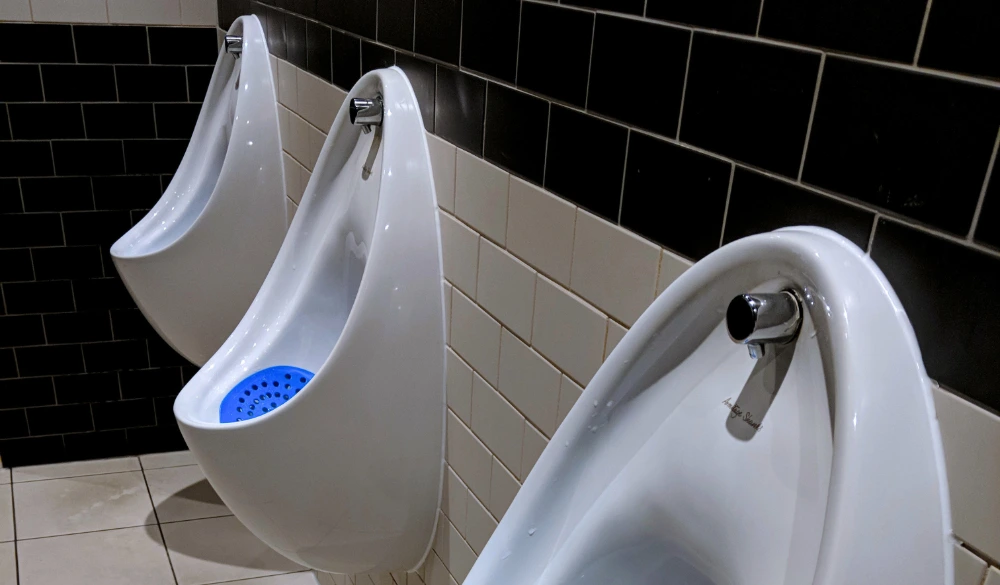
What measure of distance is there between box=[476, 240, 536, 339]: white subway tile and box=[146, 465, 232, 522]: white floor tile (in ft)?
5.49

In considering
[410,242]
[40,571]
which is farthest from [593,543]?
[40,571]

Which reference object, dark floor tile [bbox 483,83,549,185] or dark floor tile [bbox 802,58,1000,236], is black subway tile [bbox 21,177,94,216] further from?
dark floor tile [bbox 802,58,1000,236]

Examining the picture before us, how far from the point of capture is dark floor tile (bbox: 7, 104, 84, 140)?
2.47 m

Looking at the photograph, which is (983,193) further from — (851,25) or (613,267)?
(613,267)

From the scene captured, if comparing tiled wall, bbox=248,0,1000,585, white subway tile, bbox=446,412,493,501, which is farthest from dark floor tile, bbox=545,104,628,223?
white subway tile, bbox=446,412,493,501

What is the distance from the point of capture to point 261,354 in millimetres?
1567

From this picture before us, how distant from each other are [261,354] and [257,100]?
0.76 meters

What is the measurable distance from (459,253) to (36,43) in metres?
1.77

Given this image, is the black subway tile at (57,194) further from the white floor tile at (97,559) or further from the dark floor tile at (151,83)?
the white floor tile at (97,559)

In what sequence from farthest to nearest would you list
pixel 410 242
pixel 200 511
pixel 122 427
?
pixel 122 427
pixel 200 511
pixel 410 242

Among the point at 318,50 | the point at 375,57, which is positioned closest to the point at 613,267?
the point at 375,57

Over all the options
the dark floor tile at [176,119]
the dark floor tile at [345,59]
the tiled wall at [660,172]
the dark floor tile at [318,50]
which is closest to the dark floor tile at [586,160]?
the tiled wall at [660,172]

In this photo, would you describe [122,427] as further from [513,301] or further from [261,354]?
[513,301]

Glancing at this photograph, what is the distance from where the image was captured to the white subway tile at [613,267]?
89 cm
